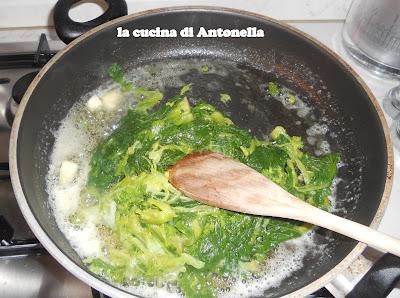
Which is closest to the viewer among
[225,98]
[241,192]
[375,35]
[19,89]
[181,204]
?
[241,192]

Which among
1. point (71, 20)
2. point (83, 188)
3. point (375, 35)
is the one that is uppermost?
point (375, 35)

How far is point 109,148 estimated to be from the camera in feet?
4.97

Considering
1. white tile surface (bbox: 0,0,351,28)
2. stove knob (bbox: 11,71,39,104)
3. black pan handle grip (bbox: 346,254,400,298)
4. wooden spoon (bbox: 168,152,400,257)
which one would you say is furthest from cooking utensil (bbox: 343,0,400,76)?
stove knob (bbox: 11,71,39,104)

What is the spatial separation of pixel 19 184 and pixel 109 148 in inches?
16.6

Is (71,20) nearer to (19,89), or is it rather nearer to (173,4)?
(19,89)

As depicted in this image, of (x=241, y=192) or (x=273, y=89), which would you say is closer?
(x=241, y=192)

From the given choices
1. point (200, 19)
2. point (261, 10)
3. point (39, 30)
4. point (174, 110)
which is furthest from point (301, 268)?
point (39, 30)

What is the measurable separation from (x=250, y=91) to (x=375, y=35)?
2.31 ft

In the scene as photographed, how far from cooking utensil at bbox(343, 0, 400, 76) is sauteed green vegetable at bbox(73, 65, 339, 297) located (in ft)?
2.27

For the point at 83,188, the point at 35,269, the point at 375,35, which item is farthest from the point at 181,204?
the point at 375,35

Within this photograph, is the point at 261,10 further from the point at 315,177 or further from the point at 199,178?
the point at 199,178

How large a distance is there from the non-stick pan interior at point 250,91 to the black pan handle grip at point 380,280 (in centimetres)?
16

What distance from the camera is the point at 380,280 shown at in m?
1.02

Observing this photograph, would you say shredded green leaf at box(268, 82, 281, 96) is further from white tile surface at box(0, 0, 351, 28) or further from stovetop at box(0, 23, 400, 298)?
stovetop at box(0, 23, 400, 298)
